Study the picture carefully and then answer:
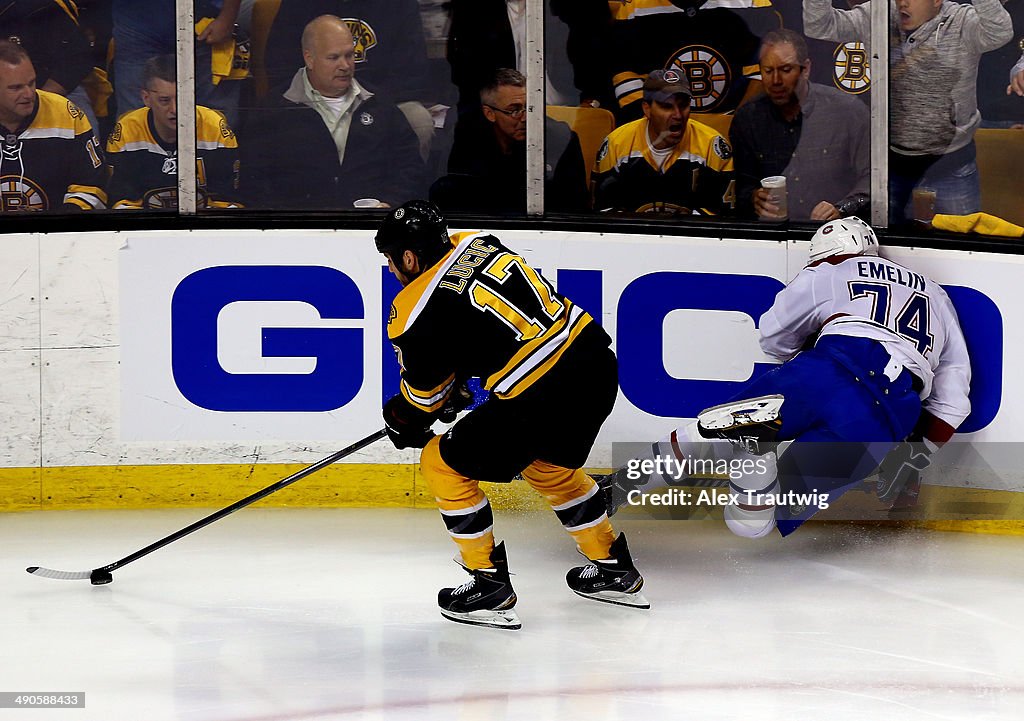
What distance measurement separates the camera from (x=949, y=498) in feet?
13.5

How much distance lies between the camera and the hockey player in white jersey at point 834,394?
3.76 metres

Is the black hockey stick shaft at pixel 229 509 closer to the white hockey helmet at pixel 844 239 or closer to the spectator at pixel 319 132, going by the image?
the spectator at pixel 319 132

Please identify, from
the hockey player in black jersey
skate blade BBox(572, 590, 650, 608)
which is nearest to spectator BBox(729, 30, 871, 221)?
the hockey player in black jersey

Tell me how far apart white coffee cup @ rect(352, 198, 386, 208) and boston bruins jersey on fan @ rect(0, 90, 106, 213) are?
913 millimetres

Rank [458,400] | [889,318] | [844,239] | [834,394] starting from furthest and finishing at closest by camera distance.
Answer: [844,239], [889,318], [834,394], [458,400]

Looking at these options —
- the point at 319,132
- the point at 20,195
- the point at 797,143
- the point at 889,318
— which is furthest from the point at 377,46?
the point at 889,318

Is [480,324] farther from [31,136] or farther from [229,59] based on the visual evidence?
[31,136]

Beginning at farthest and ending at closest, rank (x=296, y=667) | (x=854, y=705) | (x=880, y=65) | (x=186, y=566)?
(x=880, y=65)
(x=186, y=566)
(x=296, y=667)
(x=854, y=705)

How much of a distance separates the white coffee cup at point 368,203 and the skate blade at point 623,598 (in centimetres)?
178

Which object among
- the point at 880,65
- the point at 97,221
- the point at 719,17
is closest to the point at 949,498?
the point at 880,65

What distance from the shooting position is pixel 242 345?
14.3ft

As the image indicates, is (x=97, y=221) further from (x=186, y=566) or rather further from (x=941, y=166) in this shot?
(x=941, y=166)

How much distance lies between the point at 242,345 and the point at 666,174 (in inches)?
64.6

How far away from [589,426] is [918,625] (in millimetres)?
992
